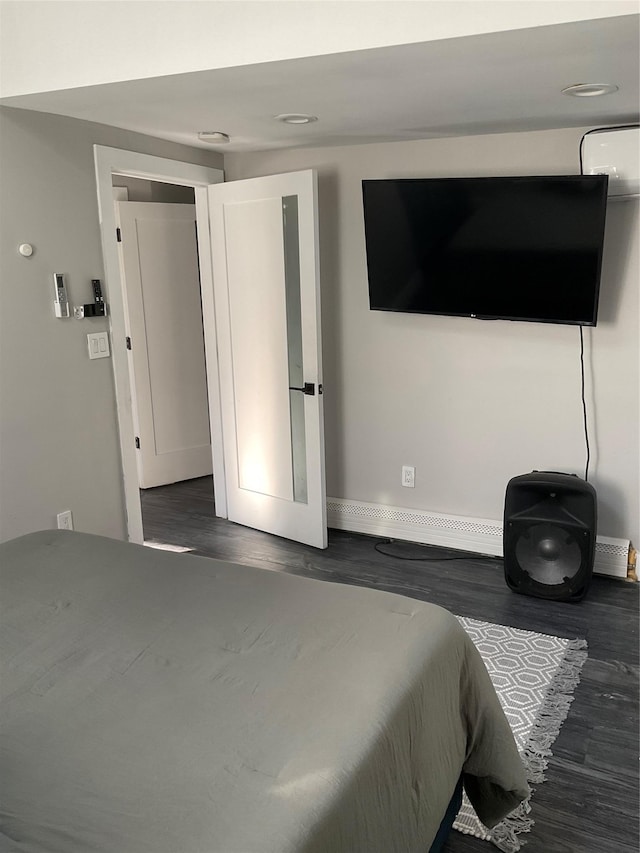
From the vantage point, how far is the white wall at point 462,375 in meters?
3.41

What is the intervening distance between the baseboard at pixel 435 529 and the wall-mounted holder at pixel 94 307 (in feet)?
5.90

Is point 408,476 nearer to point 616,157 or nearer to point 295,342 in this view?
point 295,342

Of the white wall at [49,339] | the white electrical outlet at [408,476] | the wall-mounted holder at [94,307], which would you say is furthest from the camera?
the white electrical outlet at [408,476]

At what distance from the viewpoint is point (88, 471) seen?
11.0 feet

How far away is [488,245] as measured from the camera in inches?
131

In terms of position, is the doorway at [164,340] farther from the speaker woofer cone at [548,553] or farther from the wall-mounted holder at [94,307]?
the speaker woofer cone at [548,553]

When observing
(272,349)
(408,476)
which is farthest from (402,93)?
(408,476)

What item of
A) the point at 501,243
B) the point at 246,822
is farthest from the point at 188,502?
the point at 246,822

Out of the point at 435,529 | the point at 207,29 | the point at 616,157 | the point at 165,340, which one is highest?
the point at 207,29

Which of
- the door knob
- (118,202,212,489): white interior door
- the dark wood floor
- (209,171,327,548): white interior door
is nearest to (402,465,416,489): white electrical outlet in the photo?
the dark wood floor

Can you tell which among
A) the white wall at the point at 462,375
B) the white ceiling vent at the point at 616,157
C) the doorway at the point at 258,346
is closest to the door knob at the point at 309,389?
the doorway at the point at 258,346

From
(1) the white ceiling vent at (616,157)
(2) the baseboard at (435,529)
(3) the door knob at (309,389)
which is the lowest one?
(2) the baseboard at (435,529)

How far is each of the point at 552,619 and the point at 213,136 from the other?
9.13ft

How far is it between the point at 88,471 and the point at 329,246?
5.97 ft
